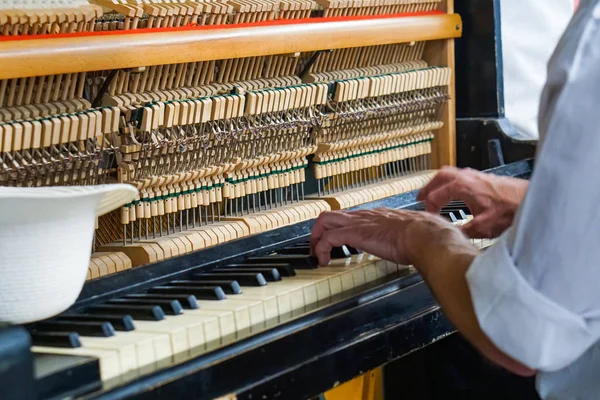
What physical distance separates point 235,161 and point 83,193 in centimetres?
125

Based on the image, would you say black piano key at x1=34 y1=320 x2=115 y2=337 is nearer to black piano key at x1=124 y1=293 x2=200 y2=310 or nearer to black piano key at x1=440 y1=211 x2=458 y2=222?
black piano key at x1=124 y1=293 x2=200 y2=310

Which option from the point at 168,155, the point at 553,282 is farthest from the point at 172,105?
the point at 553,282

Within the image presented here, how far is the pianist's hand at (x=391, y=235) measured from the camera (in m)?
2.23

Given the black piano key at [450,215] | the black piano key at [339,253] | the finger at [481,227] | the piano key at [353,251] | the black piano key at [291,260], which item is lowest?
the black piano key at [450,215]

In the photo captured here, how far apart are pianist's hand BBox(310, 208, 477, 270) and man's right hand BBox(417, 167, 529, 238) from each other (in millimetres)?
452

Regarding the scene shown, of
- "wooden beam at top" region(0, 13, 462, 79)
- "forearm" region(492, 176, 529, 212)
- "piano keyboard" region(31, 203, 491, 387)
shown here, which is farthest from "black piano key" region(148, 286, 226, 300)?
"forearm" region(492, 176, 529, 212)

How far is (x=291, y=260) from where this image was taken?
2.67 metres

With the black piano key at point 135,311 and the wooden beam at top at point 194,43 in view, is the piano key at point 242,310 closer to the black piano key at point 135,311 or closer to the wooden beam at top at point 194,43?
the black piano key at point 135,311

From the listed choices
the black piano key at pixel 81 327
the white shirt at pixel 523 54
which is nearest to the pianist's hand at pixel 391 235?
the black piano key at pixel 81 327

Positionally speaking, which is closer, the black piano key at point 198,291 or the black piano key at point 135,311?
the black piano key at point 135,311

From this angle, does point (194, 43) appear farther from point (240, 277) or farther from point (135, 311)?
point (135, 311)

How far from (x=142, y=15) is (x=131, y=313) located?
107cm

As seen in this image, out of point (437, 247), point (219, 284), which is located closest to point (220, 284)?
point (219, 284)

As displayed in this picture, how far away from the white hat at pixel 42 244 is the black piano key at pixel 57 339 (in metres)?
0.04
